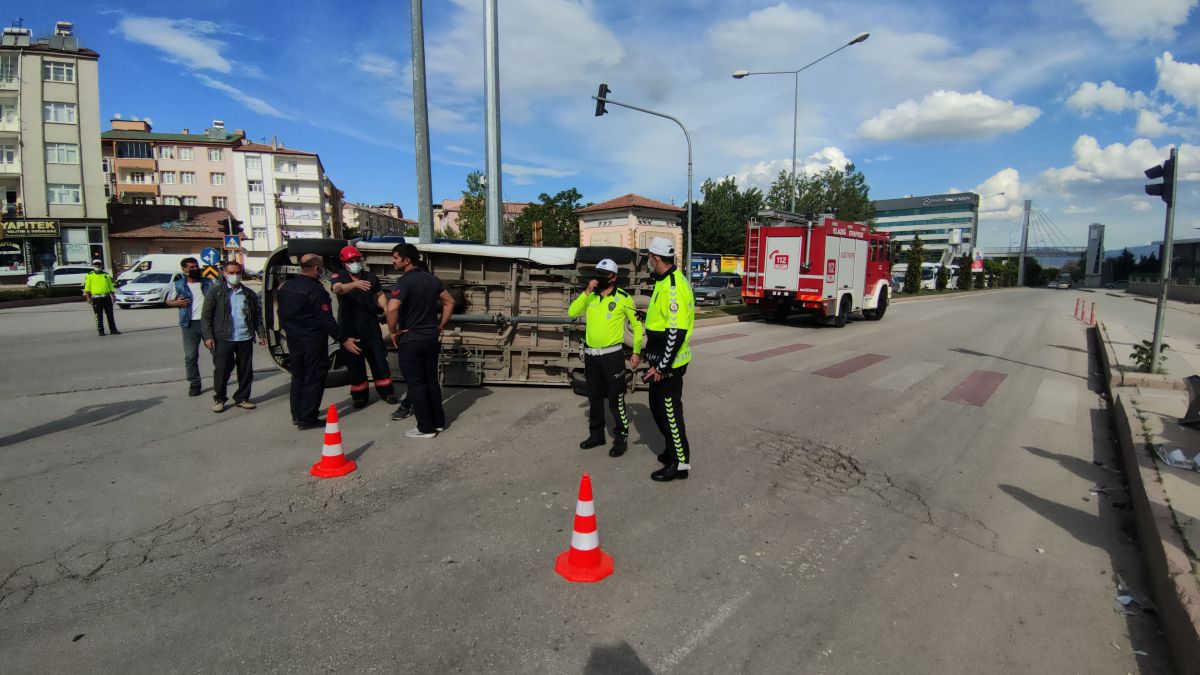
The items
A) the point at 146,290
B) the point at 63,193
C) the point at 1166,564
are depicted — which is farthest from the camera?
the point at 63,193

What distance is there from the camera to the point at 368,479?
4566 mm

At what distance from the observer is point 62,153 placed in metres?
39.0

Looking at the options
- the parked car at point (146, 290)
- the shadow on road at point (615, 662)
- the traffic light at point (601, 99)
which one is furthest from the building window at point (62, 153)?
the shadow on road at point (615, 662)

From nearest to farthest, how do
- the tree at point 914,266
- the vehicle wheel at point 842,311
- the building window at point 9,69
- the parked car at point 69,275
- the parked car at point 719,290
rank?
the vehicle wheel at point 842,311, the parked car at point 719,290, the parked car at point 69,275, the tree at point 914,266, the building window at point 9,69

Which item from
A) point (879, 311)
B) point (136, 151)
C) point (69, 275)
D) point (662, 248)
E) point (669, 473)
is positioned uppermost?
point (136, 151)

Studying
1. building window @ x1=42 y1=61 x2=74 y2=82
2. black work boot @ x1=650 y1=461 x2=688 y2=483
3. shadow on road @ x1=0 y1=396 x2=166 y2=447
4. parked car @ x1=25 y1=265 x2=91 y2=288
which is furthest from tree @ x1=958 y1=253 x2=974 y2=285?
building window @ x1=42 y1=61 x2=74 y2=82

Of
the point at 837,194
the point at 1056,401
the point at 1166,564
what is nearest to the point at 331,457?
the point at 1166,564

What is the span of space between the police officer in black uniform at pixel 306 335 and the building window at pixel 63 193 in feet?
155

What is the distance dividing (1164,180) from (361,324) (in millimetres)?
11730

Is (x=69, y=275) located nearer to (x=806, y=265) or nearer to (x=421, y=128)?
(x=421, y=128)

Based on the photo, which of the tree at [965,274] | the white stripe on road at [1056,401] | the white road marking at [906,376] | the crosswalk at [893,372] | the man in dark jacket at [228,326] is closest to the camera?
the man in dark jacket at [228,326]

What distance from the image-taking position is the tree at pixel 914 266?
126 ft

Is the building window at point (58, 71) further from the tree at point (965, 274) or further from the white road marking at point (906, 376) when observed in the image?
the tree at point (965, 274)

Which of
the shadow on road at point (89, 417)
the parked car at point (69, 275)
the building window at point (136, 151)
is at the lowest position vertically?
the shadow on road at point (89, 417)
